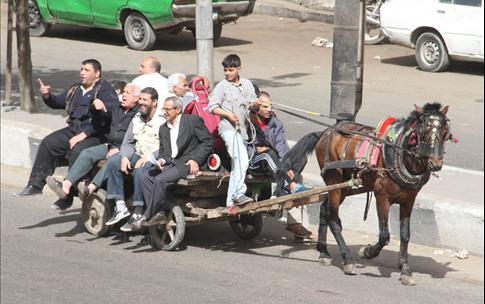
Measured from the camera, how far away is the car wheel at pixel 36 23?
2200cm

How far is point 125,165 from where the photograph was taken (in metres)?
11.2

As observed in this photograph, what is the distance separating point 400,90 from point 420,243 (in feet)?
27.2

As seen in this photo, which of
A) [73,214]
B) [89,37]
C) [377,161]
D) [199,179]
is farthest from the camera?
[89,37]

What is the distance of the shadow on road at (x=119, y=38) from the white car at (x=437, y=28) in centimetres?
311

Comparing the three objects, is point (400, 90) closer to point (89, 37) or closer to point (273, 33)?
point (273, 33)

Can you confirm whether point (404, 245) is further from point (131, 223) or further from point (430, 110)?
point (131, 223)

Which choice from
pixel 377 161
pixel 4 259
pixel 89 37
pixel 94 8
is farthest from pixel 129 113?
pixel 89 37

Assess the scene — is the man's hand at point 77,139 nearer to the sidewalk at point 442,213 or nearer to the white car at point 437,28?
the sidewalk at point 442,213

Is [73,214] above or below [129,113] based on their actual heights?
below

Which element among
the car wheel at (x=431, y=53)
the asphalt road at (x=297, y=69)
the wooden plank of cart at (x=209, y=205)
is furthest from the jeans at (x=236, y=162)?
the car wheel at (x=431, y=53)

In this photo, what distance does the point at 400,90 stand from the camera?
19.3 m

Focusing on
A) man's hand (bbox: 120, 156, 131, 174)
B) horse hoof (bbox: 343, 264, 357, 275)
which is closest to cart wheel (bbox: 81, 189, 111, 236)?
man's hand (bbox: 120, 156, 131, 174)

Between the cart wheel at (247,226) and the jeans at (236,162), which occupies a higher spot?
the jeans at (236,162)

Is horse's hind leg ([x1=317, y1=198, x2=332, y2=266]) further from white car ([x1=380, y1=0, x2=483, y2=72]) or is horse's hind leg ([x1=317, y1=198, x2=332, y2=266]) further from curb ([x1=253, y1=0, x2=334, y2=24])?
white car ([x1=380, y1=0, x2=483, y2=72])
